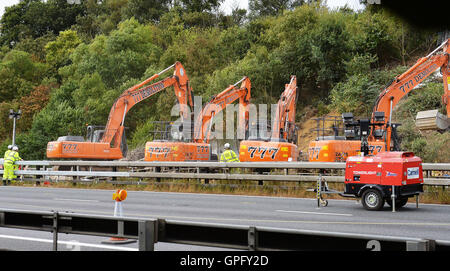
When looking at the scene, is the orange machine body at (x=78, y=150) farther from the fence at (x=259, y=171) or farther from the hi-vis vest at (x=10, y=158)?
the hi-vis vest at (x=10, y=158)

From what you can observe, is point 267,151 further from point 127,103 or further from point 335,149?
point 127,103

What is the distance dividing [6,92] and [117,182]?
4927cm

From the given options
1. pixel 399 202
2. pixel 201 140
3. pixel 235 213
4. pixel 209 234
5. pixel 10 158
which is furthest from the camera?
pixel 201 140

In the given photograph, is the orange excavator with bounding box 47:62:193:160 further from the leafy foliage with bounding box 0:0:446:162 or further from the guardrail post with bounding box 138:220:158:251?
the guardrail post with bounding box 138:220:158:251

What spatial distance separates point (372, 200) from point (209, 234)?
30.2 feet

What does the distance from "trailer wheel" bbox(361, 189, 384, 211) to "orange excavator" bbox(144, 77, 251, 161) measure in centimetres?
1500

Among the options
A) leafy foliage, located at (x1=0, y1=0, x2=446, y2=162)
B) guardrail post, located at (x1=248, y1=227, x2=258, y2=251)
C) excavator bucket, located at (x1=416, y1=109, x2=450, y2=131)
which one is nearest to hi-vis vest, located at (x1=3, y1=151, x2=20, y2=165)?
leafy foliage, located at (x1=0, y1=0, x2=446, y2=162)

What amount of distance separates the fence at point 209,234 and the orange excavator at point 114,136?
24.5 metres

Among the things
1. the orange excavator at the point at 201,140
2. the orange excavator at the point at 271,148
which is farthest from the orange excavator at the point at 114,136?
the orange excavator at the point at 271,148

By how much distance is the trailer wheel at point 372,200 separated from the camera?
524 inches

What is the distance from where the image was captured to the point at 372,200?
44.4 ft

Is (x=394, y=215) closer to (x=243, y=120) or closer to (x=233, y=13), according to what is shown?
(x=243, y=120)

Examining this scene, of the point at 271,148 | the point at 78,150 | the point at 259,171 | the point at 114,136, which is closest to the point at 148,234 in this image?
the point at 259,171
